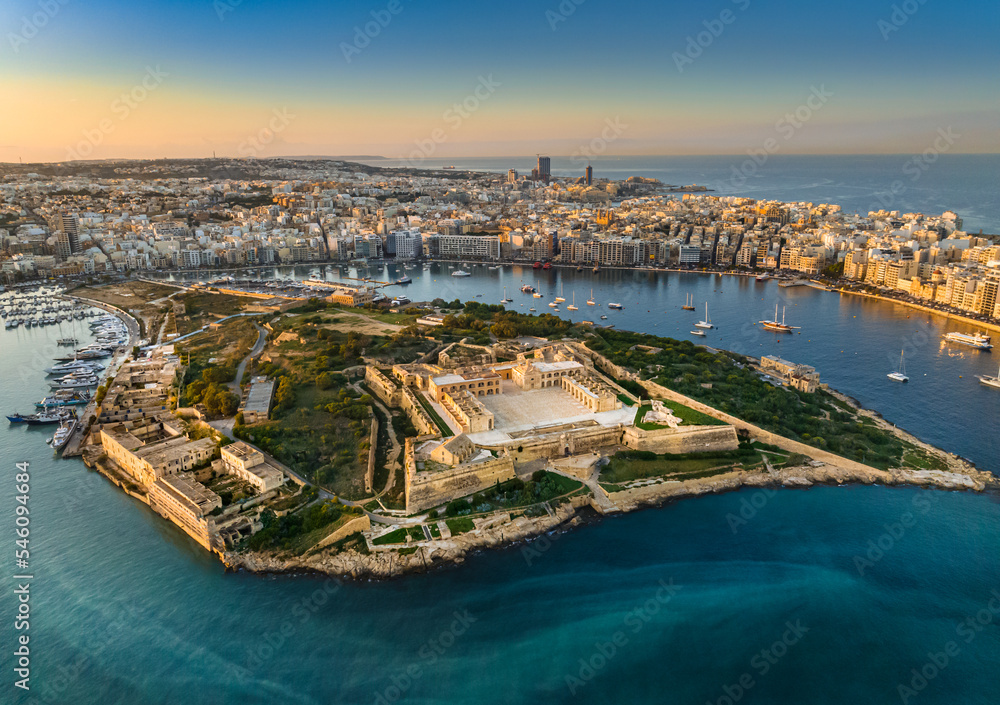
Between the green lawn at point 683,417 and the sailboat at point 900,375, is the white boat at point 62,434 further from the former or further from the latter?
the sailboat at point 900,375

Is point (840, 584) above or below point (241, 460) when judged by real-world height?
below

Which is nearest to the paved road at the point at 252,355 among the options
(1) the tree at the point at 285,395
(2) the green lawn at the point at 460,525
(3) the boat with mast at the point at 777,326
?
(1) the tree at the point at 285,395

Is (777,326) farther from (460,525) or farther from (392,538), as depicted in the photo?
(392,538)

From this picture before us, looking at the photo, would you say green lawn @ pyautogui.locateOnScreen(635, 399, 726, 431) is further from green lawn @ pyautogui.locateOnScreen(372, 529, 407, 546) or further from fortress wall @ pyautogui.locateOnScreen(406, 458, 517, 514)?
green lawn @ pyautogui.locateOnScreen(372, 529, 407, 546)

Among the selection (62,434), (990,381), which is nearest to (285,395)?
(62,434)

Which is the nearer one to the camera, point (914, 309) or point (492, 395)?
A: point (492, 395)

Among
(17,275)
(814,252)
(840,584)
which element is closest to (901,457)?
(840,584)

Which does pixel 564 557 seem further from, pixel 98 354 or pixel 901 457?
pixel 98 354
